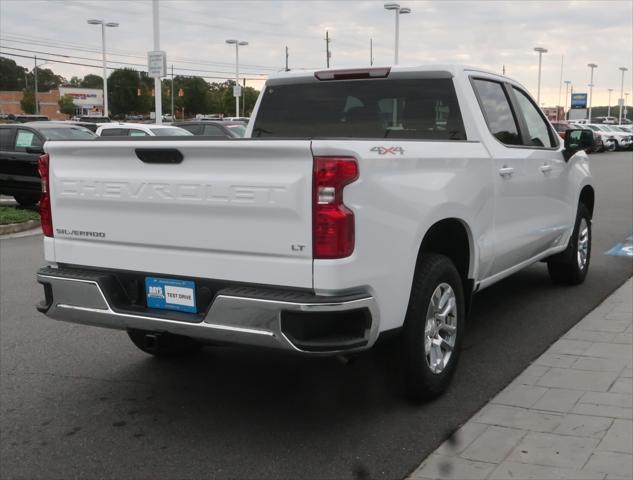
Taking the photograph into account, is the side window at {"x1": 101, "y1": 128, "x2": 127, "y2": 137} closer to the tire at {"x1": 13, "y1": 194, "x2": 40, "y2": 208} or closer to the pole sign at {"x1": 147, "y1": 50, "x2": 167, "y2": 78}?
the tire at {"x1": 13, "y1": 194, "x2": 40, "y2": 208}

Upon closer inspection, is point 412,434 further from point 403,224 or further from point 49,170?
point 49,170

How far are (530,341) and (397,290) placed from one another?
7.20 feet

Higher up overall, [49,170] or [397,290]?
[49,170]

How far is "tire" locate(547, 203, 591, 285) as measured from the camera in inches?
277

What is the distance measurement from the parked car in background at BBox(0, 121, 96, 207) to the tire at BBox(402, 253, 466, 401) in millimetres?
11726

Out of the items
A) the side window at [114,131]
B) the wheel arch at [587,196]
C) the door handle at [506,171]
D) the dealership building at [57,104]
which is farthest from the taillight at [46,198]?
the dealership building at [57,104]

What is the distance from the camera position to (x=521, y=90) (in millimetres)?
6098

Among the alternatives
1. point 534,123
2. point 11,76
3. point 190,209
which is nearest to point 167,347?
point 190,209

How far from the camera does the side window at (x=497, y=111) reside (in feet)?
17.4

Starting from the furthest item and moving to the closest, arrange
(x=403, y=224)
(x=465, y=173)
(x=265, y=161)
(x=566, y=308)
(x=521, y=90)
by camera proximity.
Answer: (x=566, y=308)
(x=521, y=90)
(x=465, y=173)
(x=403, y=224)
(x=265, y=161)

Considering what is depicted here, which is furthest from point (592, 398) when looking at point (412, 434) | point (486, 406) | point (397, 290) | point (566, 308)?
point (566, 308)

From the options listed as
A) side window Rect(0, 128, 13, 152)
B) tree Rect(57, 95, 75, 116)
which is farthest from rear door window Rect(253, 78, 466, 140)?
tree Rect(57, 95, 75, 116)

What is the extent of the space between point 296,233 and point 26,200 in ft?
45.0

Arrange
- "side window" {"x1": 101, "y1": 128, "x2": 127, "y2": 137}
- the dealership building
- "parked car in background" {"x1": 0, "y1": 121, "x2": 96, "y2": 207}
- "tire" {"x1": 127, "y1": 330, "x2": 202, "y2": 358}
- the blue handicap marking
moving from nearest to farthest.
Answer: "tire" {"x1": 127, "y1": 330, "x2": 202, "y2": 358}
the blue handicap marking
"parked car in background" {"x1": 0, "y1": 121, "x2": 96, "y2": 207}
"side window" {"x1": 101, "y1": 128, "x2": 127, "y2": 137}
the dealership building
